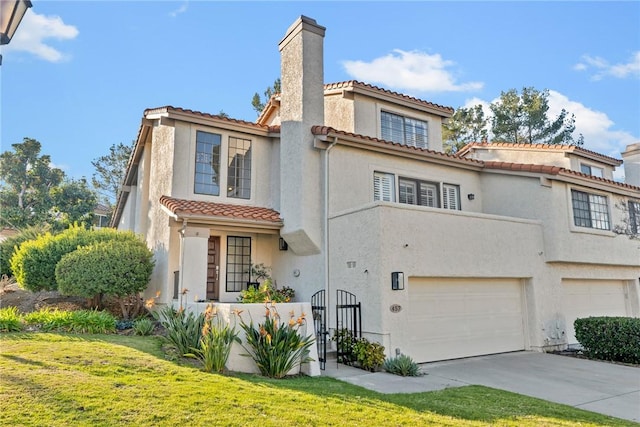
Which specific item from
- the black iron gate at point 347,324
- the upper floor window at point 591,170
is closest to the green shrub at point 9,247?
the black iron gate at point 347,324

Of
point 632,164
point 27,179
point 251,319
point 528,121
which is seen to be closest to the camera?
point 251,319

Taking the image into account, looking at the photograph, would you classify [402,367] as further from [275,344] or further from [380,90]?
[380,90]

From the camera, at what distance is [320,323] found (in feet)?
38.5

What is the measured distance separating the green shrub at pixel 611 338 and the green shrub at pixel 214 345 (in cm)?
1074

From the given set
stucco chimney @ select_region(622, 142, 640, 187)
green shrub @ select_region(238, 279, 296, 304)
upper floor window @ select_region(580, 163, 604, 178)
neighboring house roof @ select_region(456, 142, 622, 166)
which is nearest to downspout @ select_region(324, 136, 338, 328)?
green shrub @ select_region(238, 279, 296, 304)

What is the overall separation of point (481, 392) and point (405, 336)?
9.47 feet

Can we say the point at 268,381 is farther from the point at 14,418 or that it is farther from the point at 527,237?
the point at 527,237

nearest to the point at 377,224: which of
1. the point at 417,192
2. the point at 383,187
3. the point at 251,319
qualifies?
the point at 383,187

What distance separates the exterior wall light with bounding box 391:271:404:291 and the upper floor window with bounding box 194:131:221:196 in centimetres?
706

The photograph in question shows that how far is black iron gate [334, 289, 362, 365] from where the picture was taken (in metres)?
10.8

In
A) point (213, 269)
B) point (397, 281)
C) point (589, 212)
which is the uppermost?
point (589, 212)

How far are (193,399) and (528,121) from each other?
3650 centimetres

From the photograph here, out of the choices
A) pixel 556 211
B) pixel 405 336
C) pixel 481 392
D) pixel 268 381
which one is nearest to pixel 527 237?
pixel 556 211

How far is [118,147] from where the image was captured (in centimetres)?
4803
